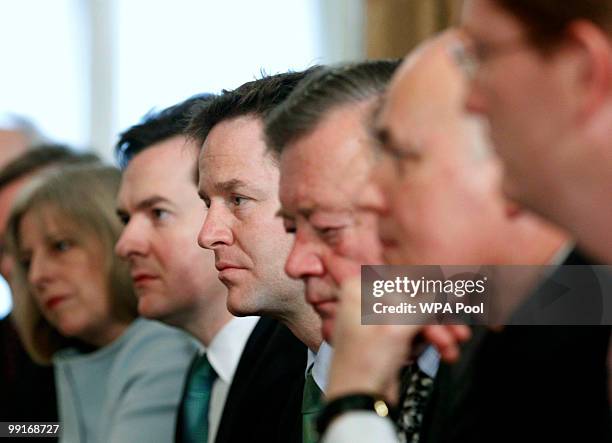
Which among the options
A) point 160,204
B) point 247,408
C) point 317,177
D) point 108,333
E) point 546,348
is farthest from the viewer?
point 108,333

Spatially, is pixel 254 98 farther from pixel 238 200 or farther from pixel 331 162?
pixel 331 162

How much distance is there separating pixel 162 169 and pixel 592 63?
142 centimetres

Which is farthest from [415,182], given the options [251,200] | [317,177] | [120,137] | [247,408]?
[120,137]

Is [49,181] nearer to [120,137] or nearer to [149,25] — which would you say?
[120,137]

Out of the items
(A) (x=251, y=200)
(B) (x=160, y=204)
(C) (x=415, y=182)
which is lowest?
(B) (x=160, y=204)

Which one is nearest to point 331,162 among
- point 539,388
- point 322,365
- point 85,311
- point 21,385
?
point 322,365

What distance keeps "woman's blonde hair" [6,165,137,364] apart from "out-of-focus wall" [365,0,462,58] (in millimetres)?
1463

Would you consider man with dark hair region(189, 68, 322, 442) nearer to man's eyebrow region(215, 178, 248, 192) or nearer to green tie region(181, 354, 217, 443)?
man's eyebrow region(215, 178, 248, 192)

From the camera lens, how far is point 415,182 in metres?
0.91

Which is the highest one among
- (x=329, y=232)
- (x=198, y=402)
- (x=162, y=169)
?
(x=329, y=232)

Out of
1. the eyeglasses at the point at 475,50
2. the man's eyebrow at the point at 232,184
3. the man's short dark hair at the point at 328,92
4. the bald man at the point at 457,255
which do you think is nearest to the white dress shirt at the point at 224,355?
the man's eyebrow at the point at 232,184

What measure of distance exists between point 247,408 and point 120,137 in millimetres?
703

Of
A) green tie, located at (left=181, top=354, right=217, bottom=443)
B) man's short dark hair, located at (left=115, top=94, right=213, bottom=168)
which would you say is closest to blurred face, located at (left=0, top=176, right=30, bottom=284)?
man's short dark hair, located at (left=115, top=94, right=213, bottom=168)

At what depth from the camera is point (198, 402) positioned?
6.38ft
